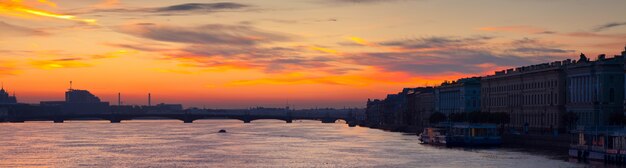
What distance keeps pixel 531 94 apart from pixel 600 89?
26.9 metres

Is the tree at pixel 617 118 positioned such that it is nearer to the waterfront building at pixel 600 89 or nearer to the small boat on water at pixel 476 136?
the waterfront building at pixel 600 89

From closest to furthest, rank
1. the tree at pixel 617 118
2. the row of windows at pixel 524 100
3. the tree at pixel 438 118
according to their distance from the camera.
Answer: the tree at pixel 617 118 → the row of windows at pixel 524 100 → the tree at pixel 438 118

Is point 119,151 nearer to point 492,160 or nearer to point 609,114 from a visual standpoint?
point 492,160

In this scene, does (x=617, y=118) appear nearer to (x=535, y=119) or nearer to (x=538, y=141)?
(x=538, y=141)

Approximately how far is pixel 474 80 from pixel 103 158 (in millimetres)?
93878

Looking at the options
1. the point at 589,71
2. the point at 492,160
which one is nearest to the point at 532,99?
the point at 589,71

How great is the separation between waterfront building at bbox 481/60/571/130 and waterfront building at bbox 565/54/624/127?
8822mm

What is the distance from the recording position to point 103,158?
101m

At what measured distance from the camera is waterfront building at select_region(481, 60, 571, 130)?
423 ft

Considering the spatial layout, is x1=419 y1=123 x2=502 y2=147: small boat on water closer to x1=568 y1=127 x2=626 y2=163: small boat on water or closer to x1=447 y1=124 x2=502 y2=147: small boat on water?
x1=447 y1=124 x2=502 y2=147: small boat on water

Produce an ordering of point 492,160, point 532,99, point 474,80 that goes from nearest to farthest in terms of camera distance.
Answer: point 492,160 → point 532,99 → point 474,80

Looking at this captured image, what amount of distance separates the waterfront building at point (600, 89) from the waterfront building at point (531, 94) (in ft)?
28.9

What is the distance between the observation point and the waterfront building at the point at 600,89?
112 metres

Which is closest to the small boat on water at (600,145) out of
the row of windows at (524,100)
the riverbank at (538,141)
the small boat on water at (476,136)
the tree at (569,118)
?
the riverbank at (538,141)
